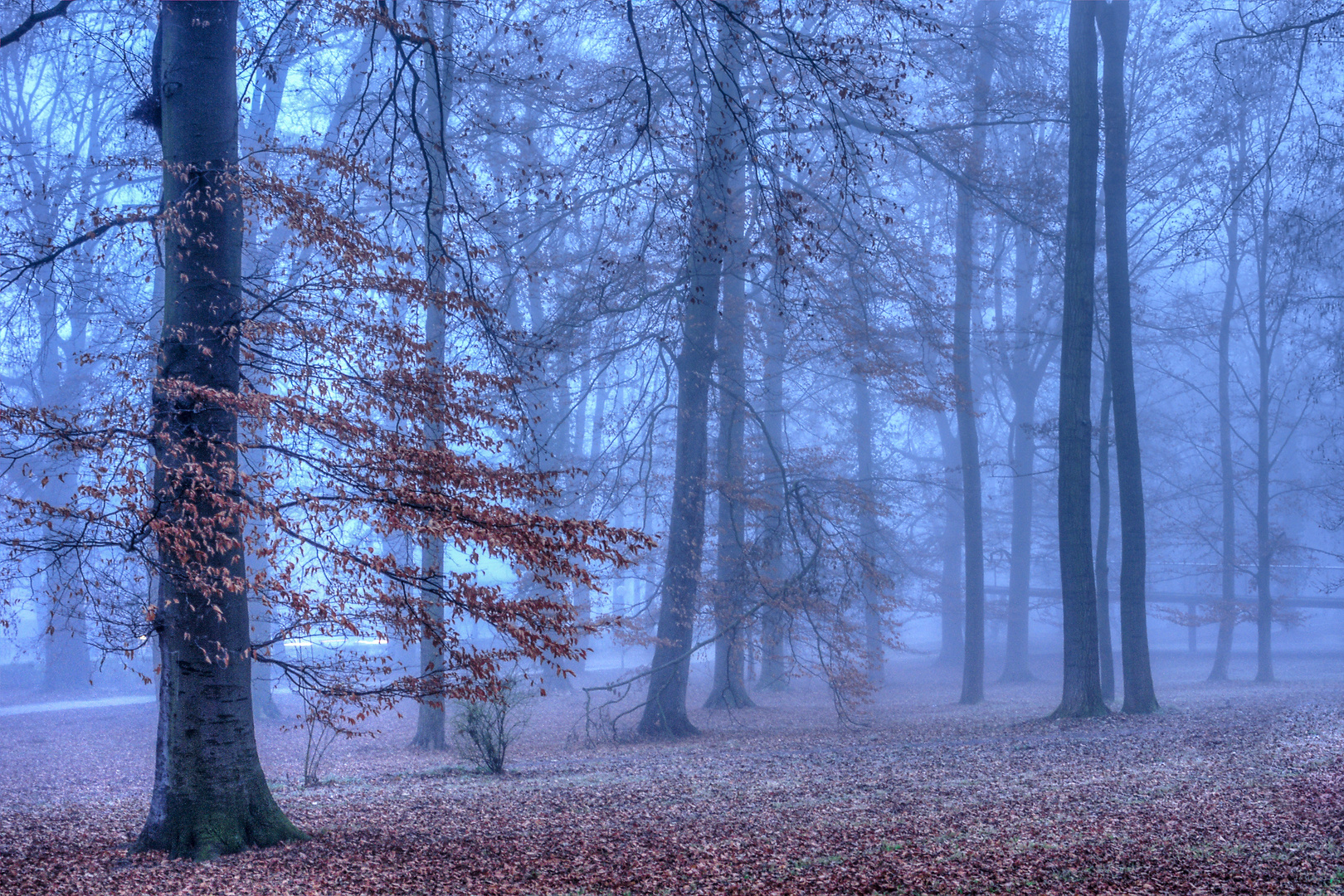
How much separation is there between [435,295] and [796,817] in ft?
14.9

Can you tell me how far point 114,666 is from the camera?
26109 mm

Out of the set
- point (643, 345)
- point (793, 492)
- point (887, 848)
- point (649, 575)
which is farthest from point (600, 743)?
point (649, 575)

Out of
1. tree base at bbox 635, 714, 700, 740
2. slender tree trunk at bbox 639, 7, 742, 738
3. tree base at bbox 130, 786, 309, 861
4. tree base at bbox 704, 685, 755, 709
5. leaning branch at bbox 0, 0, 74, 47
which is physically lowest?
tree base at bbox 704, 685, 755, 709

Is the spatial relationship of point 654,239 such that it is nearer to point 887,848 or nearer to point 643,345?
point 643,345

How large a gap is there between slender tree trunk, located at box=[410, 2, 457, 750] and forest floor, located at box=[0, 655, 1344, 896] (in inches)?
37.4

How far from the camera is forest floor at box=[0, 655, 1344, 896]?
16.8ft

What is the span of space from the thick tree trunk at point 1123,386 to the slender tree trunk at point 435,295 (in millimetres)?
9494

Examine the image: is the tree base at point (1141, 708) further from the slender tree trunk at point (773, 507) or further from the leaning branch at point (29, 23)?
the leaning branch at point (29, 23)

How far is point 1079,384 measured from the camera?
42.0 ft

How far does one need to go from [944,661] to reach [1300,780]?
2117 centimetres

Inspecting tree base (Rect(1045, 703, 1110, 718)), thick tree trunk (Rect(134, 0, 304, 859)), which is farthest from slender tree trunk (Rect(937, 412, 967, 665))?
thick tree trunk (Rect(134, 0, 304, 859))

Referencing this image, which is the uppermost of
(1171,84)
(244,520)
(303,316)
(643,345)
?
(1171,84)

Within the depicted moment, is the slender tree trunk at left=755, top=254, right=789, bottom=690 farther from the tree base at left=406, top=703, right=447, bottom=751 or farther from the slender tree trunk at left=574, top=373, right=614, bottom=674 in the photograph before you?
the tree base at left=406, top=703, right=447, bottom=751

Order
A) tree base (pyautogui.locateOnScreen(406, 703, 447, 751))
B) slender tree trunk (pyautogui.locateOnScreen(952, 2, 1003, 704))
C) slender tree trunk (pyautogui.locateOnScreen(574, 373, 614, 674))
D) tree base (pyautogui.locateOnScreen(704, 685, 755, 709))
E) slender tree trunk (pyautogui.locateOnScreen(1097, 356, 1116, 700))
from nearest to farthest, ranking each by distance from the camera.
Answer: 1. tree base (pyautogui.locateOnScreen(406, 703, 447, 751))
2. slender tree trunk (pyautogui.locateOnScreen(574, 373, 614, 674))
3. slender tree trunk (pyautogui.locateOnScreen(1097, 356, 1116, 700))
4. tree base (pyautogui.locateOnScreen(704, 685, 755, 709))
5. slender tree trunk (pyautogui.locateOnScreen(952, 2, 1003, 704))
